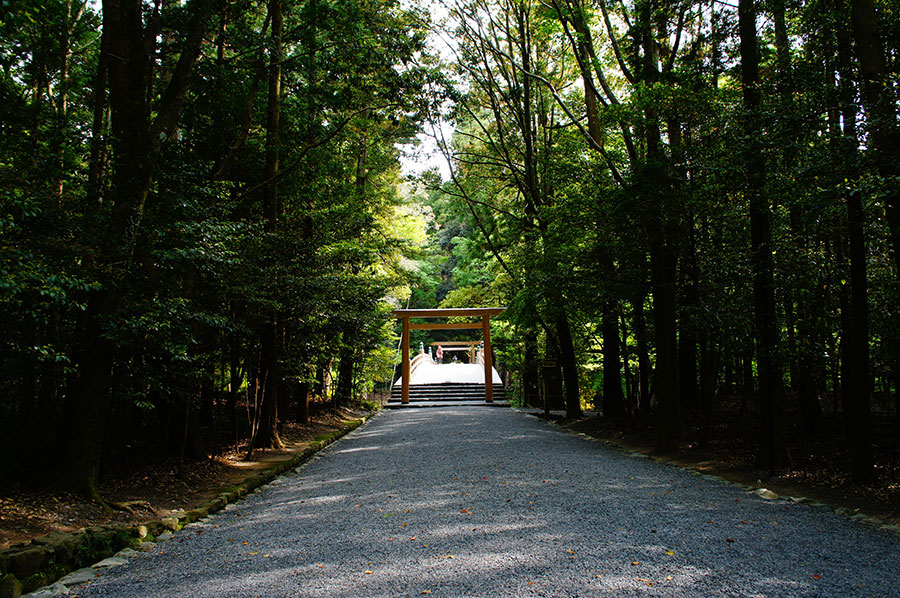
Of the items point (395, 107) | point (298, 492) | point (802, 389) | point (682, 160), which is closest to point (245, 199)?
point (395, 107)

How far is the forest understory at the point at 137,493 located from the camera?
352cm

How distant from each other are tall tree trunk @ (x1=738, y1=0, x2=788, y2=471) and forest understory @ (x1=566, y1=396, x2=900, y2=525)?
31 centimetres

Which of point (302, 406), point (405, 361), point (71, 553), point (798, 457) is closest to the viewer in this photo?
point (71, 553)

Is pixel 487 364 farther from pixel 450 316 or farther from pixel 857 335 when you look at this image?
pixel 857 335

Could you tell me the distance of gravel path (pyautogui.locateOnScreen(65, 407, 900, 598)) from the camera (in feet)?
8.92

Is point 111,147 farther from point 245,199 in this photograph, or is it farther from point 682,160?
point 682,160

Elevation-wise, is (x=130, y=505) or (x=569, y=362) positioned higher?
(x=569, y=362)

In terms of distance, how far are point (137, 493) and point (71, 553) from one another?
5.27 feet

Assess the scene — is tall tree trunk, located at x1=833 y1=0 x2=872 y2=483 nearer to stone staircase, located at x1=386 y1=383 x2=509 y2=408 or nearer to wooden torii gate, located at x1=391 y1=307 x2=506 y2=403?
wooden torii gate, located at x1=391 y1=307 x2=506 y2=403

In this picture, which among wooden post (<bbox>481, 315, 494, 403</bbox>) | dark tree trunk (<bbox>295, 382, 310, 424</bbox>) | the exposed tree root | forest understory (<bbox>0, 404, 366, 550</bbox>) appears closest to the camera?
forest understory (<bbox>0, 404, 366, 550</bbox>)

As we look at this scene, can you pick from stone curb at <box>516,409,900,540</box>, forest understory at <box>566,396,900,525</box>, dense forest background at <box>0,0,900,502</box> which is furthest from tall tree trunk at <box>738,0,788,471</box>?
stone curb at <box>516,409,900,540</box>

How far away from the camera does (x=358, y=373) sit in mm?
13258

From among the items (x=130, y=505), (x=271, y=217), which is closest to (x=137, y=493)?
(x=130, y=505)

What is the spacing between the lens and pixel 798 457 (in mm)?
6031
